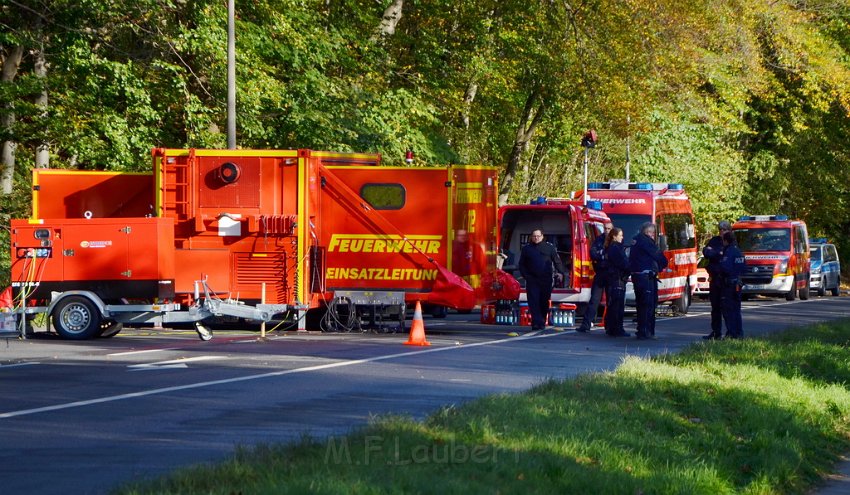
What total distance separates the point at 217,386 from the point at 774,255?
104 ft

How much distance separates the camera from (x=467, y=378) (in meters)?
14.2

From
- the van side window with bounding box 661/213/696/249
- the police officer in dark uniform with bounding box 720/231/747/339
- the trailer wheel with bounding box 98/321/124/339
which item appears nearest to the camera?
the police officer in dark uniform with bounding box 720/231/747/339

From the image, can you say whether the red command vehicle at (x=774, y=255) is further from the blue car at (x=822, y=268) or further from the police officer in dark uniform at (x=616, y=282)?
the police officer in dark uniform at (x=616, y=282)

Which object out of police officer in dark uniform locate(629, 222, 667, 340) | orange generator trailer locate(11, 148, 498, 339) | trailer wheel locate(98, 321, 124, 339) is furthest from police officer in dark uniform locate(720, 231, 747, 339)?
trailer wheel locate(98, 321, 124, 339)

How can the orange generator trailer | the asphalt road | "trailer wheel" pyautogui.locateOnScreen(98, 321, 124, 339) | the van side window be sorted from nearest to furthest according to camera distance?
1. the asphalt road
2. "trailer wheel" pyautogui.locateOnScreen(98, 321, 124, 339)
3. the orange generator trailer
4. the van side window

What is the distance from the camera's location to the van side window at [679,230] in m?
30.4

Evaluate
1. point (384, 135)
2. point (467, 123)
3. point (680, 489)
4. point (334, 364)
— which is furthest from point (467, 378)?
point (467, 123)

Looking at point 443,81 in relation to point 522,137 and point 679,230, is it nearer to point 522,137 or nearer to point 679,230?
point 522,137

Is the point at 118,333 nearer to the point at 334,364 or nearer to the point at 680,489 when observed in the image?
the point at 334,364

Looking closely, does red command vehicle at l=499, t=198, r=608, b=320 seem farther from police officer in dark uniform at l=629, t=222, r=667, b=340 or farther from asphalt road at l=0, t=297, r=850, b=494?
police officer in dark uniform at l=629, t=222, r=667, b=340

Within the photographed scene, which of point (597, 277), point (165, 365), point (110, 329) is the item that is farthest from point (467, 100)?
point (165, 365)

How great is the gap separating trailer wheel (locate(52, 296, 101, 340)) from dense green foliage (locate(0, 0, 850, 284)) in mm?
7917

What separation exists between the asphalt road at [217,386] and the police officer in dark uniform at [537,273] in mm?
620

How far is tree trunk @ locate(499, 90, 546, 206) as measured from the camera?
39531mm
